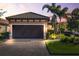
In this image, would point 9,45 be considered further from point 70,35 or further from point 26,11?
point 70,35

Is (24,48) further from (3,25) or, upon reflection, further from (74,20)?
(74,20)

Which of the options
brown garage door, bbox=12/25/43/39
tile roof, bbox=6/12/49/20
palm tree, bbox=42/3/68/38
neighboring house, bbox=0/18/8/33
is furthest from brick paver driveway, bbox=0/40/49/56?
palm tree, bbox=42/3/68/38

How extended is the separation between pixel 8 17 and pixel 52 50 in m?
1.96

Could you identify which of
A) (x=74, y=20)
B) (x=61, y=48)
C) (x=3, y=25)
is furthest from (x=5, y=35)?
(x=74, y=20)

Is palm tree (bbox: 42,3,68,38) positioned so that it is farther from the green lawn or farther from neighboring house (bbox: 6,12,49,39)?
the green lawn

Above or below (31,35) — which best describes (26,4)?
above

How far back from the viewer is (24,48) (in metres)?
10.0

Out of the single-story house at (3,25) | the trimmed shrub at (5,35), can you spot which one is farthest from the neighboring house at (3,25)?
the trimmed shrub at (5,35)

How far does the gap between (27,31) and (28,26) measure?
194mm

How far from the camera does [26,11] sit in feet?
33.0

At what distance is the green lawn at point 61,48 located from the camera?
997cm

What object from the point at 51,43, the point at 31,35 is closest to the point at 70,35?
the point at 51,43

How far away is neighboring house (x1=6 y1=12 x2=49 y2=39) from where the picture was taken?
10180mm

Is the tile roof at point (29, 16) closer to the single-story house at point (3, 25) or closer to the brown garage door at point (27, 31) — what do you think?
the single-story house at point (3, 25)
